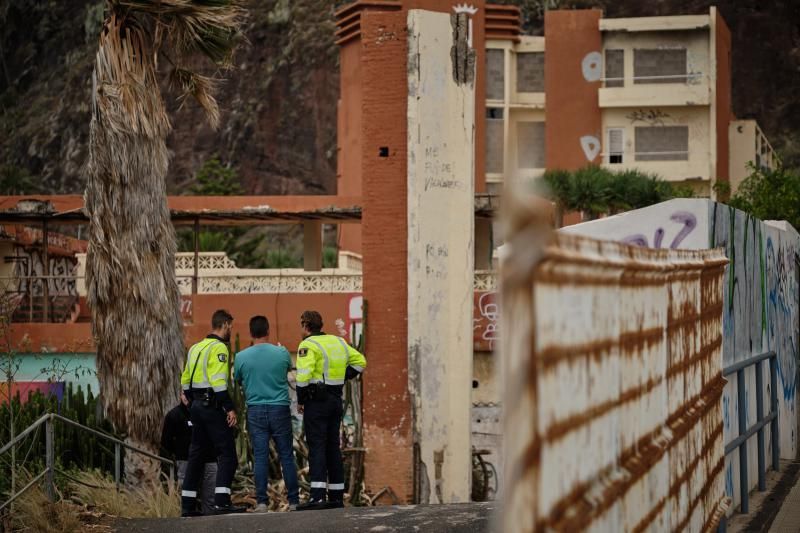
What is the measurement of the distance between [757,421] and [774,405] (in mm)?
1225

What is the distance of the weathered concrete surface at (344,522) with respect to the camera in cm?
1037

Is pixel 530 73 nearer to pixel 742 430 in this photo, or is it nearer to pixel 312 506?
pixel 312 506

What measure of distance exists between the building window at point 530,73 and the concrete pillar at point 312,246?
2255 centimetres

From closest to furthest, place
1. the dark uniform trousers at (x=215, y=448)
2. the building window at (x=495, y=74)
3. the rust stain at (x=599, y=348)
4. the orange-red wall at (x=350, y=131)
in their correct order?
the rust stain at (x=599, y=348), the dark uniform trousers at (x=215, y=448), the orange-red wall at (x=350, y=131), the building window at (x=495, y=74)

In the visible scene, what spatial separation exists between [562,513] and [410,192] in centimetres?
1134

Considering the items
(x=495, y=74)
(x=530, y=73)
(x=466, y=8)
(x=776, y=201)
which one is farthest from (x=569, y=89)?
(x=776, y=201)

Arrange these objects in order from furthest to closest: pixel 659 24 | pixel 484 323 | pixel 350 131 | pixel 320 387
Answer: pixel 659 24 < pixel 350 131 < pixel 484 323 < pixel 320 387

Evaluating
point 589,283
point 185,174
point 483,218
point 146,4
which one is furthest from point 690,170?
point 589,283

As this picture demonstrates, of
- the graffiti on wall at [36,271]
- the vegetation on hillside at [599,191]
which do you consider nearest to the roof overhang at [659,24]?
the vegetation on hillside at [599,191]

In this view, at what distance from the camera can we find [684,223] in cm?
902

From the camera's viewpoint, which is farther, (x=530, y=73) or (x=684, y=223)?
(x=530, y=73)

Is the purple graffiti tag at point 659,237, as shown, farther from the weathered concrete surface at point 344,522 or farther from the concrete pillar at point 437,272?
the concrete pillar at point 437,272

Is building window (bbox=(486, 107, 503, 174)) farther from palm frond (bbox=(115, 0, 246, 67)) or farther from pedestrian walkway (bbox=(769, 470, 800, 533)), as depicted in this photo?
pedestrian walkway (bbox=(769, 470, 800, 533))

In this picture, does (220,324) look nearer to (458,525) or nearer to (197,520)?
(197,520)
